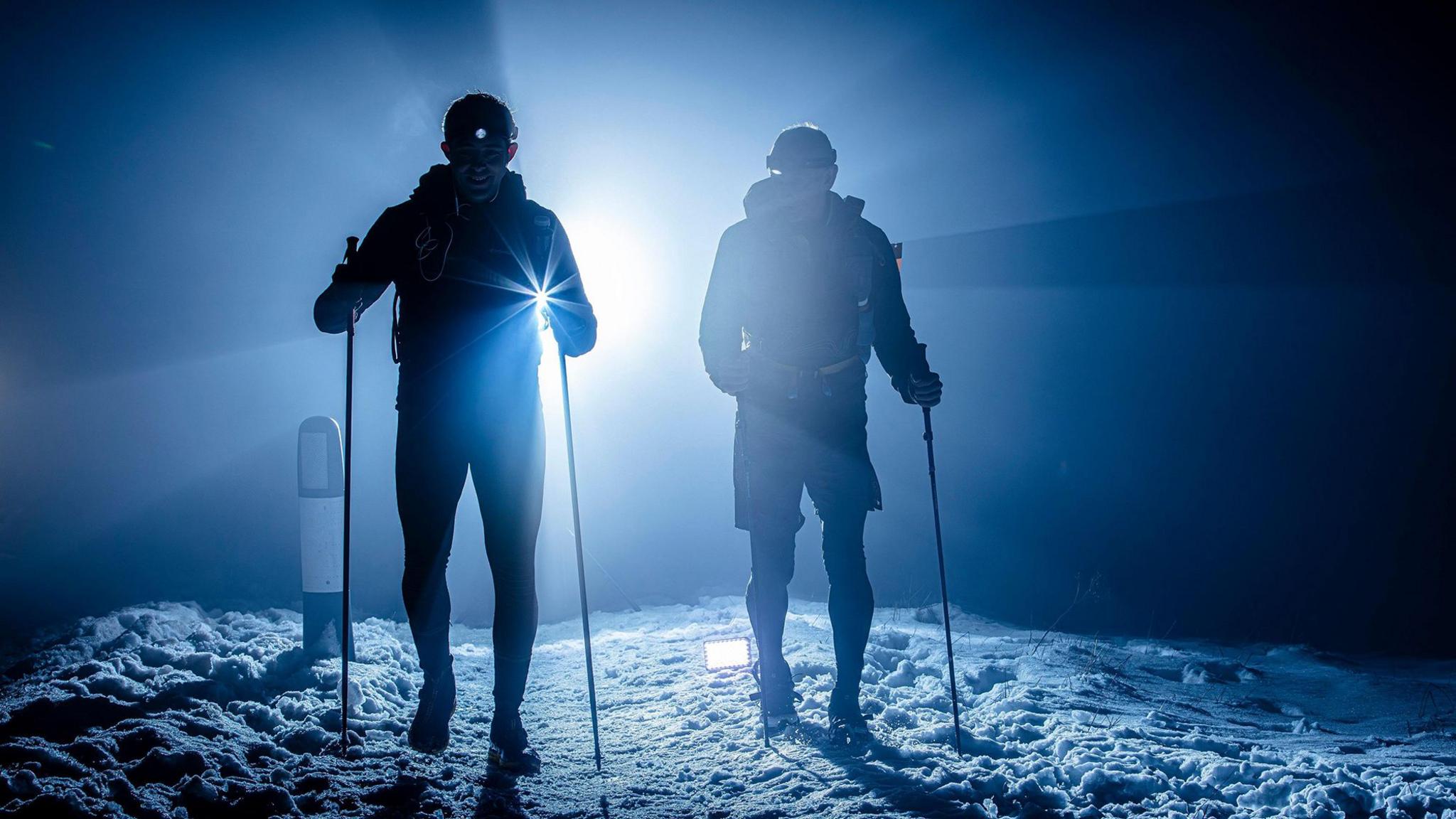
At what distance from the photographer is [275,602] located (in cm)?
618

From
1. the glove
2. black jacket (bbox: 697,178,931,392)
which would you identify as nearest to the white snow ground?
the glove

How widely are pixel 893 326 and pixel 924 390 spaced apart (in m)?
0.37

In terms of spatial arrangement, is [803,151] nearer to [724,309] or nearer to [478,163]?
[724,309]

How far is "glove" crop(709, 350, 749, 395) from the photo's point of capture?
328 cm

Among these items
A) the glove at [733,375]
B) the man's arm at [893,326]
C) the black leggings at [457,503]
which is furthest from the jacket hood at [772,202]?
the black leggings at [457,503]

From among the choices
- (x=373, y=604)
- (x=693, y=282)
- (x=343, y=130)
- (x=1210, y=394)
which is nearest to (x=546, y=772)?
(x=373, y=604)

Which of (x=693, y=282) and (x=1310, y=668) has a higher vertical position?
(x=693, y=282)

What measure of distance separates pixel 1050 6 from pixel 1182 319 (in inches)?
257

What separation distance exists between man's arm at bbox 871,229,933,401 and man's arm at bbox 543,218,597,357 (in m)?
1.42

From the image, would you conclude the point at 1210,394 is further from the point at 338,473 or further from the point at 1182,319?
the point at 338,473

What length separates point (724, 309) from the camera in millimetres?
3424

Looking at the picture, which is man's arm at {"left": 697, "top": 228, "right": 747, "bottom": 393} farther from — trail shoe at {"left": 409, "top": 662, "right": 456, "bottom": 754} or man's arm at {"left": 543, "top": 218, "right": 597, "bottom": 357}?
trail shoe at {"left": 409, "top": 662, "right": 456, "bottom": 754}

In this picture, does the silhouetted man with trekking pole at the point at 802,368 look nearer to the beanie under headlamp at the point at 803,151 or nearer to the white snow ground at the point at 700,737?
the beanie under headlamp at the point at 803,151

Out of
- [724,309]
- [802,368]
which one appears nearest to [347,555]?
[724,309]
